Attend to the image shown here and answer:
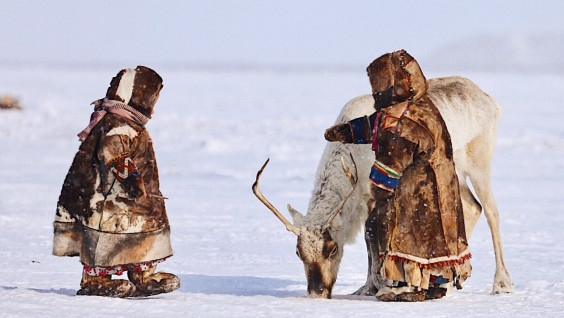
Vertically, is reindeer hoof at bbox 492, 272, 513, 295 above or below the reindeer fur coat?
below

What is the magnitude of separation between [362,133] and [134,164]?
1.50 m

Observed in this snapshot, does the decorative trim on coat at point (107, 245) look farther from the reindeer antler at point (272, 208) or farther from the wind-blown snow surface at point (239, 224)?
the reindeer antler at point (272, 208)

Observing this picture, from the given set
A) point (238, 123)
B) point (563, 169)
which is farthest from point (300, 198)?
point (238, 123)

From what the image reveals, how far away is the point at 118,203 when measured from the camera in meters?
5.38

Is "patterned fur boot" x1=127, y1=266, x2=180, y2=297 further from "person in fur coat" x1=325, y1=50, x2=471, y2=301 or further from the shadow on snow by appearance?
"person in fur coat" x1=325, y1=50, x2=471, y2=301

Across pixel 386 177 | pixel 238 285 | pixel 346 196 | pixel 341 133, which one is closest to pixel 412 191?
pixel 386 177

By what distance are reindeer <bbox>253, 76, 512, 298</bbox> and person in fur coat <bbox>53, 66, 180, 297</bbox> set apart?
884 mm

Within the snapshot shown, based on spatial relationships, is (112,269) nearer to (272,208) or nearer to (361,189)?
(272,208)

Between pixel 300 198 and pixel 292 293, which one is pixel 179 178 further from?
pixel 292 293

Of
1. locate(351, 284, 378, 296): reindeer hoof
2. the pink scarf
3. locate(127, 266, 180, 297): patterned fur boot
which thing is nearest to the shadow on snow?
locate(351, 284, 378, 296): reindeer hoof

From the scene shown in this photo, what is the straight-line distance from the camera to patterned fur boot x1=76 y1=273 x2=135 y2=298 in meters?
5.39

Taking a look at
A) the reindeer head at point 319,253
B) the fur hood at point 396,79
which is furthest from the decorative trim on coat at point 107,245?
the fur hood at point 396,79

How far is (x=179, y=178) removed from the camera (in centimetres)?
1460

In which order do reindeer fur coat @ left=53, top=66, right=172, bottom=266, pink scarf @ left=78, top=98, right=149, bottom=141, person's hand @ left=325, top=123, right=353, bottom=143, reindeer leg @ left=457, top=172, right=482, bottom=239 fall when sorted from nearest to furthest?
reindeer fur coat @ left=53, top=66, right=172, bottom=266, pink scarf @ left=78, top=98, right=149, bottom=141, person's hand @ left=325, top=123, right=353, bottom=143, reindeer leg @ left=457, top=172, right=482, bottom=239
